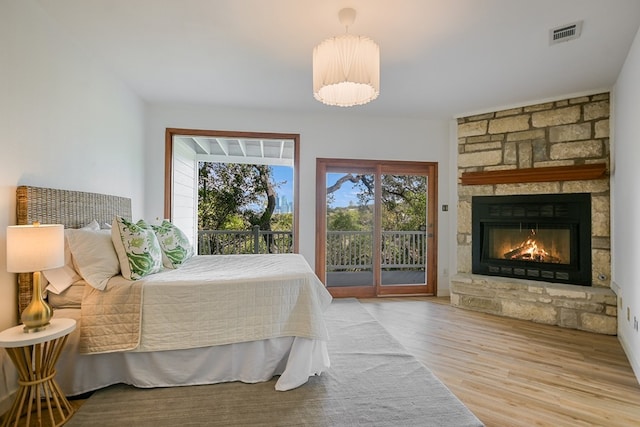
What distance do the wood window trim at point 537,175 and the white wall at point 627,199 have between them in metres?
0.17

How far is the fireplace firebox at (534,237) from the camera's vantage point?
3.53 metres

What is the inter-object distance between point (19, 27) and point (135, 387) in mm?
2411

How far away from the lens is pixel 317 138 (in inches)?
174

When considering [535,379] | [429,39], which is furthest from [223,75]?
[535,379]

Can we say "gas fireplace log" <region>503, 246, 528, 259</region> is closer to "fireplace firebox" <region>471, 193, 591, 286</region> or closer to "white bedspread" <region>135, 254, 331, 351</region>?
"fireplace firebox" <region>471, 193, 591, 286</region>

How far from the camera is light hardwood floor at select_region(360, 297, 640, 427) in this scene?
188 cm

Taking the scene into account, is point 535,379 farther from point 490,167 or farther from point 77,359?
point 77,359

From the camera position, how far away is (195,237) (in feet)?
18.4

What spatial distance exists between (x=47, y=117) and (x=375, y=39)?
98.3 inches

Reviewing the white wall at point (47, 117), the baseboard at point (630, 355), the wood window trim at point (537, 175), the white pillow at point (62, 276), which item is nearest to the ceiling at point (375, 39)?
the white wall at point (47, 117)

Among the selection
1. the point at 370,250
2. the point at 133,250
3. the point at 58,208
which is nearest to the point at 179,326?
the point at 133,250

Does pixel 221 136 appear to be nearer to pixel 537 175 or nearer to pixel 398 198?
pixel 398 198

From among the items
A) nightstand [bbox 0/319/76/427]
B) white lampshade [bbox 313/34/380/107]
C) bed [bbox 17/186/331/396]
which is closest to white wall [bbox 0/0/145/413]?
bed [bbox 17/186/331/396]

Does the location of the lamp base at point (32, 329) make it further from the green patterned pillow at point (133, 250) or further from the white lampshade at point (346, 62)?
the white lampshade at point (346, 62)
